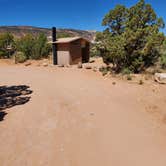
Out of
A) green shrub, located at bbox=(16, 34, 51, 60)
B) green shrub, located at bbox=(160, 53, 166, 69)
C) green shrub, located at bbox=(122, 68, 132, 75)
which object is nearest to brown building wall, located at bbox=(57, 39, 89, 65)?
green shrub, located at bbox=(16, 34, 51, 60)

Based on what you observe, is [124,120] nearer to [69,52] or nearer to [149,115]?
[149,115]

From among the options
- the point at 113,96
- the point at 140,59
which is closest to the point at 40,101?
the point at 113,96

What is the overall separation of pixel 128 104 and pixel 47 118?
2.91m

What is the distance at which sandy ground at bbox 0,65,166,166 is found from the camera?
3.79m

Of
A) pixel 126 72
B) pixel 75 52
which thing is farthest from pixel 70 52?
pixel 126 72

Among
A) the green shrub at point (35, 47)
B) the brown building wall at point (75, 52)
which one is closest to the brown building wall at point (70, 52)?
the brown building wall at point (75, 52)

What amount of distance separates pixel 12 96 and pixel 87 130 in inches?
170

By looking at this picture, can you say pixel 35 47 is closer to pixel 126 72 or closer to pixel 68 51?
pixel 68 51

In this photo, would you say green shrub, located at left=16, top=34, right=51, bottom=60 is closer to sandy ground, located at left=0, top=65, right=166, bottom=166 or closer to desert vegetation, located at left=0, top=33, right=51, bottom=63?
desert vegetation, located at left=0, top=33, right=51, bottom=63

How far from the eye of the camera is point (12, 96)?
7930mm

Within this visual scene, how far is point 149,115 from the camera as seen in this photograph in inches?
230

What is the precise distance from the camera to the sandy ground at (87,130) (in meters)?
3.79

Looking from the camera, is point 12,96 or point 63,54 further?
point 63,54

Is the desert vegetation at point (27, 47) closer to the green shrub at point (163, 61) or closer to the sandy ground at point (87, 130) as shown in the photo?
the green shrub at point (163, 61)
